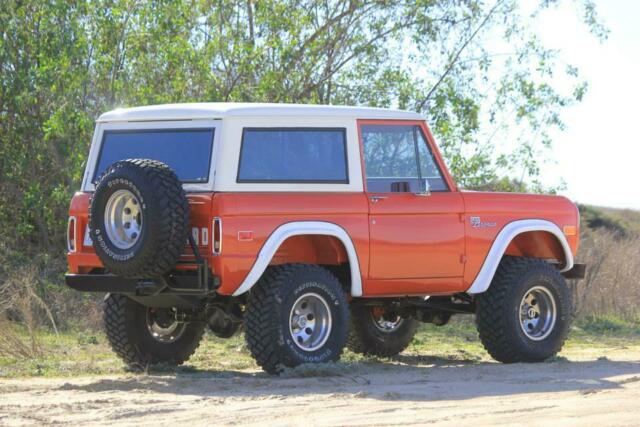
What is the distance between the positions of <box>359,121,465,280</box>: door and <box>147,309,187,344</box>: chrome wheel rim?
5.61 ft

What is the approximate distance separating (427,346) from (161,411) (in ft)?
19.3

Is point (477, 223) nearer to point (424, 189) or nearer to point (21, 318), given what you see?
point (424, 189)

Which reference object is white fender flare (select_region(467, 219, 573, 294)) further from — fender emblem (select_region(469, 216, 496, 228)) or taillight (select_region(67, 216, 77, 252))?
taillight (select_region(67, 216, 77, 252))

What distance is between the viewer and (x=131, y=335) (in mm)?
10445

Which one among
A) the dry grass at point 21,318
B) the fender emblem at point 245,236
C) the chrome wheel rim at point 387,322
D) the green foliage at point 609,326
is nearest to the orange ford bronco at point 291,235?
the fender emblem at point 245,236

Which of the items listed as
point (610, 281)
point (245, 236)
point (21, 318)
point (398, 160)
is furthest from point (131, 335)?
point (610, 281)

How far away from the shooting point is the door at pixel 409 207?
33.7 feet

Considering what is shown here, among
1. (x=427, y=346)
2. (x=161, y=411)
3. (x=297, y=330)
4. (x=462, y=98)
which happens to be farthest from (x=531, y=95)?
(x=161, y=411)

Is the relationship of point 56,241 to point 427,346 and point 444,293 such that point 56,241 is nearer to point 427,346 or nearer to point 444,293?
point 427,346

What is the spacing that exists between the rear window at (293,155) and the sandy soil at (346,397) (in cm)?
143

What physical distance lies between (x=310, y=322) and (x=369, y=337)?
218 cm

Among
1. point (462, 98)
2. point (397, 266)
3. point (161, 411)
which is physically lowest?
point (161, 411)

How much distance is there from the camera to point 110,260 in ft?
31.0

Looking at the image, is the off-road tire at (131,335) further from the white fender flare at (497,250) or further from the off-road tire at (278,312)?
the white fender flare at (497,250)
